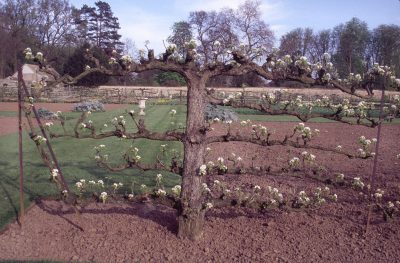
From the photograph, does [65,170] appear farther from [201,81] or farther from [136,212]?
[201,81]

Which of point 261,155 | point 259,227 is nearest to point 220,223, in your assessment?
point 259,227

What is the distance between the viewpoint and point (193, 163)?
14.0 ft

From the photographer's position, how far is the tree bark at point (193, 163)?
13.8 ft

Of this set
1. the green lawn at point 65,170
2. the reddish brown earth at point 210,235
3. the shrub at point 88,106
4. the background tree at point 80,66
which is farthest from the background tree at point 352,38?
the reddish brown earth at point 210,235

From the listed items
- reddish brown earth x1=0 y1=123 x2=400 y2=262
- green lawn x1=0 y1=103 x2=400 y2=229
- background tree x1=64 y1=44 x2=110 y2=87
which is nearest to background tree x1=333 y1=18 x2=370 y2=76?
background tree x1=64 y1=44 x2=110 y2=87

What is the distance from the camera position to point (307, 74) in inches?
163

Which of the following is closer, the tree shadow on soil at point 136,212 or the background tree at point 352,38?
the tree shadow on soil at point 136,212

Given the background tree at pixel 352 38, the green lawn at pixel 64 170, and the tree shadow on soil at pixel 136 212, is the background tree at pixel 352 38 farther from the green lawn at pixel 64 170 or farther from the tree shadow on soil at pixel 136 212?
the tree shadow on soil at pixel 136 212

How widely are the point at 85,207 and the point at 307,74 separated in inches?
129

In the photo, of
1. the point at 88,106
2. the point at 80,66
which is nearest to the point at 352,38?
the point at 80,66

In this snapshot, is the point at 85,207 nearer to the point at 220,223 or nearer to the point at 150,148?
the point at 220,223

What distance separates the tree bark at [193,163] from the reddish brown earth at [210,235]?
21cm

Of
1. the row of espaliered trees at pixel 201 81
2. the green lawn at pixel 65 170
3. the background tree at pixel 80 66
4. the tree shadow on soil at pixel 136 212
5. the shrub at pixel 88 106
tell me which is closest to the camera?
the row of espaliered trees at pixel 201 81

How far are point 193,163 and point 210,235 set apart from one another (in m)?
0.90
